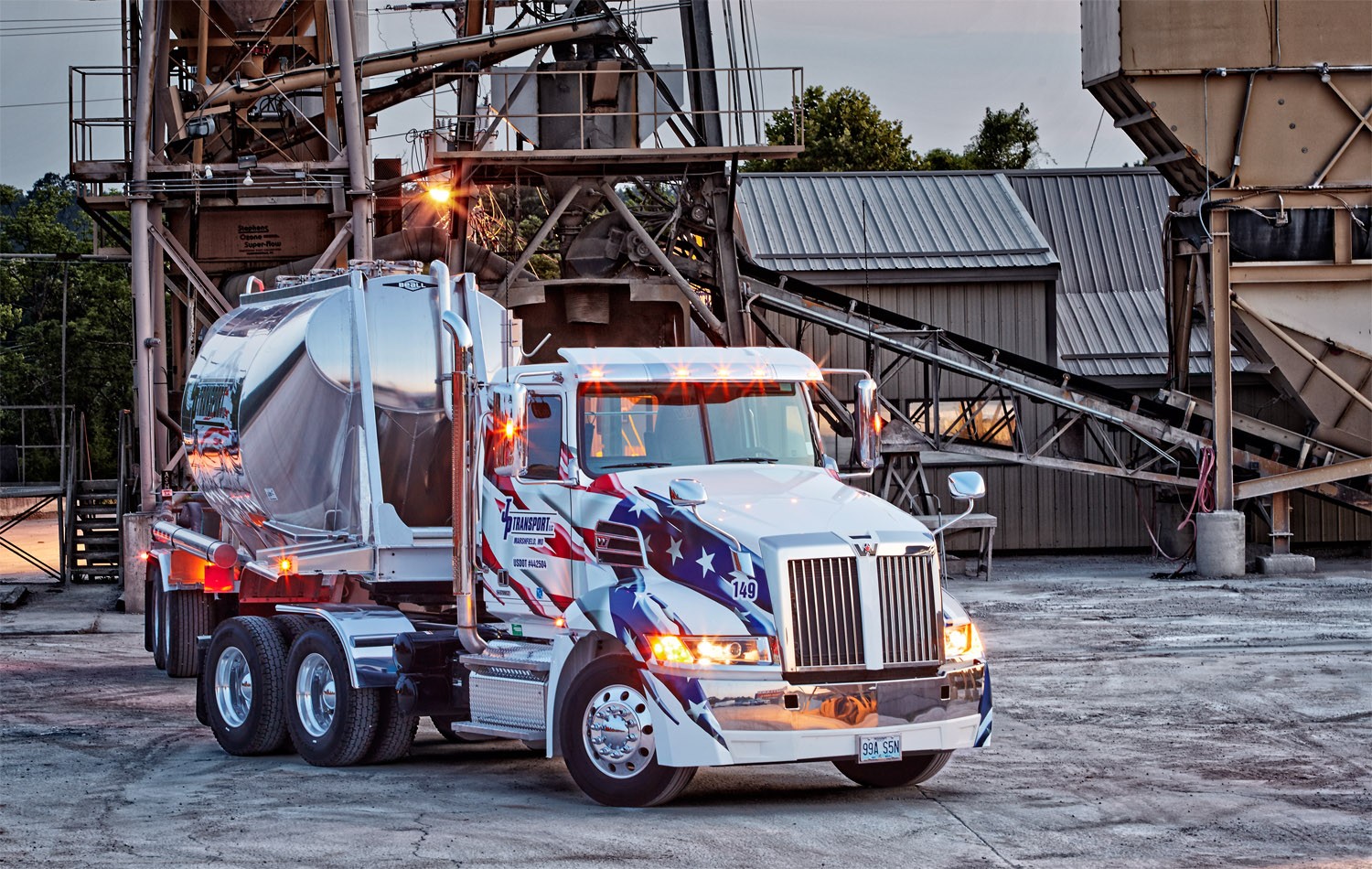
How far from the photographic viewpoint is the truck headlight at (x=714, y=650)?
472 inches

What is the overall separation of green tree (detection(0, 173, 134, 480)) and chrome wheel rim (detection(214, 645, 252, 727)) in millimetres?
39755

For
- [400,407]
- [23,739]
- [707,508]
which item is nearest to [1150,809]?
[707,508]

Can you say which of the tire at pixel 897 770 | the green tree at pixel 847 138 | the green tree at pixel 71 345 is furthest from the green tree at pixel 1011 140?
the tire at pixel 897 770

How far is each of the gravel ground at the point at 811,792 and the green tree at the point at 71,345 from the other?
3600 centimetres

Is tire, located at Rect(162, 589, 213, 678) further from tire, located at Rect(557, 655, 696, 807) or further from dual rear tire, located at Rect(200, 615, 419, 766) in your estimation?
tire, located at Rect(557, 655, 696, 807)

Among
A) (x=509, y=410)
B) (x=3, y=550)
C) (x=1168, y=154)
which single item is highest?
(x=1168, y=154)

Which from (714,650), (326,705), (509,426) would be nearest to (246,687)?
(326,705)

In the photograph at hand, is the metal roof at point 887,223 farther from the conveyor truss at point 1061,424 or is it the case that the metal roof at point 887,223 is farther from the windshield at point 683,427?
the windshield at point 683,427

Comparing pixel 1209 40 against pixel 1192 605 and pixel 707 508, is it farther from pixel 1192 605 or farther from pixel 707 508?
pixel 707 508

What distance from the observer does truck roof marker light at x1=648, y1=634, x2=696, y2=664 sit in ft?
39.5

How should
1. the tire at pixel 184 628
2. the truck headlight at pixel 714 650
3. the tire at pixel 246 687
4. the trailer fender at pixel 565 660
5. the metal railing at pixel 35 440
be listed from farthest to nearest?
1. the metal railing at pixel 35 440
2. the tire at pixel 184 628
3. the tire at pixel 246 687
4. the trailer fender at pixel 565 660
5. the truck headlight at pixel 714 650

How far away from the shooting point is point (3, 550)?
46.3 metres

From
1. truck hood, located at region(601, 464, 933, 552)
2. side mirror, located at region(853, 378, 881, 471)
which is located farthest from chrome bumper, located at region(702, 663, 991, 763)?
side mirror, located at region(853, 378, 881, 471)

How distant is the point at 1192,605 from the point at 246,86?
1835cm
